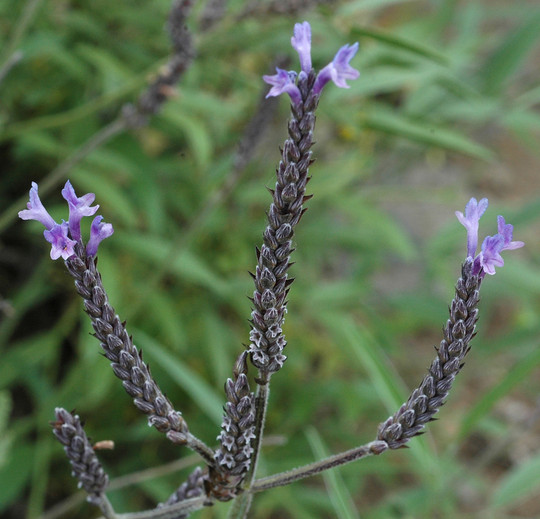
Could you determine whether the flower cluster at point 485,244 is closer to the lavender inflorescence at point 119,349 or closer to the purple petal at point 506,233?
the purple petal at point 506,233

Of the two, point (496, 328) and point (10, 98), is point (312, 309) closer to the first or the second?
point (10, 98)

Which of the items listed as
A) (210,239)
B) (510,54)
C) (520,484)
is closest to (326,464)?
(520,484)

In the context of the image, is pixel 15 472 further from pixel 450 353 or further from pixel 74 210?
pixel 450 353

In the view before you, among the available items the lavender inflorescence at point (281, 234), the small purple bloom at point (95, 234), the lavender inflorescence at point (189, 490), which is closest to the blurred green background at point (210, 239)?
the lavender inflorescence at point (189, 490)

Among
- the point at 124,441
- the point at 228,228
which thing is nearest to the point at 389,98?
the point at 228,228

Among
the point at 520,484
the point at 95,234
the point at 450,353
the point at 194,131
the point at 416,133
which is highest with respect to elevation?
the point at 194,131

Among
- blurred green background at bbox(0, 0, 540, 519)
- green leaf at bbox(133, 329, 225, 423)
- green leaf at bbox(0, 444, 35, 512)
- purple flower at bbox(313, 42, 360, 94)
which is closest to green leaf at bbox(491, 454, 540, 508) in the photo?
blurred green background at bbox(0, 0, 540, 519)
